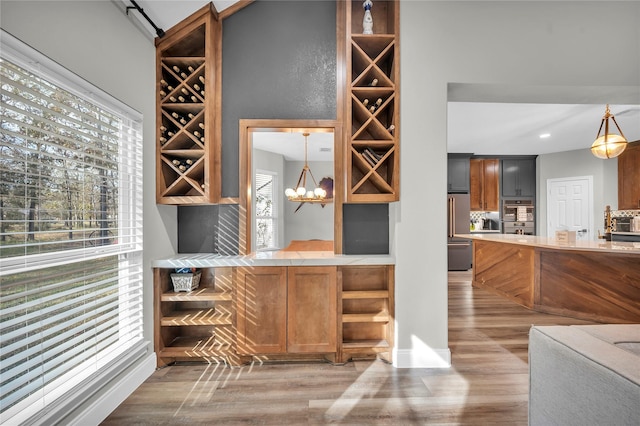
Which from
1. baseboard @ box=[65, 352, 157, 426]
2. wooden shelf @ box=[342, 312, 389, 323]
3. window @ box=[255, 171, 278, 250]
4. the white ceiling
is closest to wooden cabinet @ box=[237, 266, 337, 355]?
wooden shelf @ box=[342, 312, 389, 323]

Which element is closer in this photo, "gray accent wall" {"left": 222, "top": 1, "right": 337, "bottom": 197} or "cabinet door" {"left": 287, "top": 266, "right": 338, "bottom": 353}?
"cabinet door" {"left": 287, "top": 266, "right": 338, "bottom": 353}

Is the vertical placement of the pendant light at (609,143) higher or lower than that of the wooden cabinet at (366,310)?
higher

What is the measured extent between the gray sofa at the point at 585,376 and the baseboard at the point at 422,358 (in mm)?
1245

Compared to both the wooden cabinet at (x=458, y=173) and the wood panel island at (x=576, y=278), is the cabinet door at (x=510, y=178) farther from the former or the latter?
the wood panel island at (x=576, y=278)

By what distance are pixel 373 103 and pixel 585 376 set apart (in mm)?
2275

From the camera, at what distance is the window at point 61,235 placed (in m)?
1.31

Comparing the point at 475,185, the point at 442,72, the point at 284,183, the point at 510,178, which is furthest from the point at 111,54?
the point at 510,178

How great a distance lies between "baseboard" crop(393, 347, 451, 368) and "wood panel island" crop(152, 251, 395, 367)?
100 millimetres

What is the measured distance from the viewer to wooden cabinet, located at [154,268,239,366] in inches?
94.0

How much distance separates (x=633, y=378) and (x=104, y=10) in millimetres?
2978

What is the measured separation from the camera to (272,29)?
261 cm

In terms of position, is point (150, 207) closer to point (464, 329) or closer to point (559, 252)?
point (464, 329)

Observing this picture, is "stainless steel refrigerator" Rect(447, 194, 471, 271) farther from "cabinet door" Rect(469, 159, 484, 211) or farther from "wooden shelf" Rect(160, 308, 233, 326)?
"wooden shelf" Rect(160, 308, 233, 326)

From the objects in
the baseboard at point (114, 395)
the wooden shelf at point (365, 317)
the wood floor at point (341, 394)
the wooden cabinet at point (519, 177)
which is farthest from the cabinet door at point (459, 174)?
the baseboard at point (114, 395)
